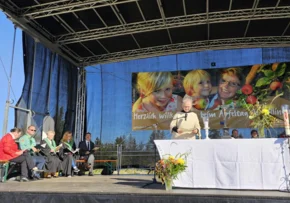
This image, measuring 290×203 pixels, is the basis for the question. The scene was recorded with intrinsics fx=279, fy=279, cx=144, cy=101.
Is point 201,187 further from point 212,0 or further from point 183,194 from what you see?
point 212,0

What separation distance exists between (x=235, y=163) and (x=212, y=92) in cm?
544

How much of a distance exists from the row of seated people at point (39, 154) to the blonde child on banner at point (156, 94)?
6.97ft

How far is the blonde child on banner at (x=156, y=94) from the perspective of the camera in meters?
8.38

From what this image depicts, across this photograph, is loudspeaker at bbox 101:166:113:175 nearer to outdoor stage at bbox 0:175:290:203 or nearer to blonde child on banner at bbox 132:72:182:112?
blonde child on banner at bbox 132:72:182:112

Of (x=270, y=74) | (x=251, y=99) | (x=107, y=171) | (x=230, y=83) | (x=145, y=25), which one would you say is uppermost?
(x=145, y=25)

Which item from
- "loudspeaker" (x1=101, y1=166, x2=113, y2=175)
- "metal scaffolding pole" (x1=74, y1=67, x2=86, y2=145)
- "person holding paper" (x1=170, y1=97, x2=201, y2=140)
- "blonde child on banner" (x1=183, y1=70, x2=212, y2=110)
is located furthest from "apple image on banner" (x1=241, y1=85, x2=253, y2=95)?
"person holding paper" (x1=170, y1=97, x2=201, y2=140)

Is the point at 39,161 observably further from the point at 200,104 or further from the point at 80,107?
the point at 200,104

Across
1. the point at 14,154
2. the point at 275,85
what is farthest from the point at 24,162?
the point at 275,85

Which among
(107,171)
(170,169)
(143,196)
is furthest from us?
(107,171)

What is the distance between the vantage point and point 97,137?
8.66 meters

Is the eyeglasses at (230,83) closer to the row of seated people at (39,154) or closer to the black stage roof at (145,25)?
the black stage roof at (145,25)

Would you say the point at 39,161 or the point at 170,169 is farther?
the point at 39,161

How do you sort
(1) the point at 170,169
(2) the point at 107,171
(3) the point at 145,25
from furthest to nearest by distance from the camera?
(2) the point at 107,171 → (3) the point at 145,25 → (1) the point at 170,169

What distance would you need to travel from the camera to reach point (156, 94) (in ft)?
27.9
